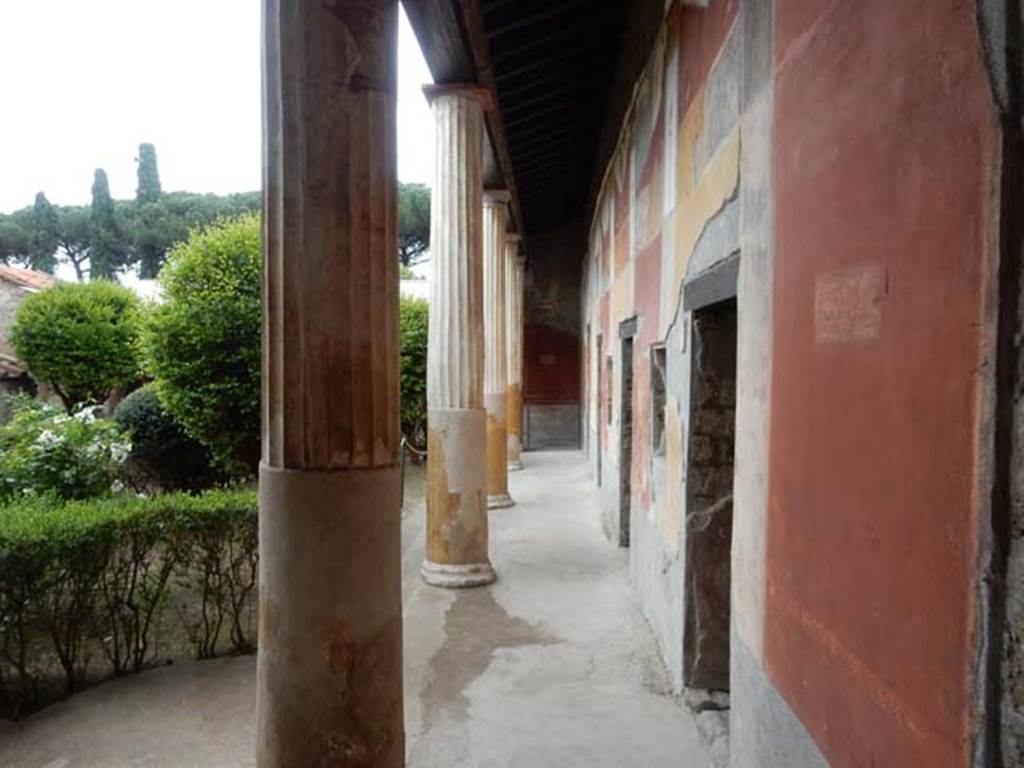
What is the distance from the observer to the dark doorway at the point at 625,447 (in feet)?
23.7

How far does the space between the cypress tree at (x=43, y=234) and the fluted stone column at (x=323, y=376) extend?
1493 inches

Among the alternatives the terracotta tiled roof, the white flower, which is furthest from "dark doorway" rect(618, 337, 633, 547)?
the terracotta tiled roof

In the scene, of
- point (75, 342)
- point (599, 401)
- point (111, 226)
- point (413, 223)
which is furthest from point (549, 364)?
point (111, 226)

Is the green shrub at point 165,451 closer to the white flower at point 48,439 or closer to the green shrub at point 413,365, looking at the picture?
the green shrub at point 413,365

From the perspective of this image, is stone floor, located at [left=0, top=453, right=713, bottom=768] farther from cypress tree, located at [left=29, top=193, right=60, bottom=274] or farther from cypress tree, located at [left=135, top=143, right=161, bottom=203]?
cypress tree, located at [left=29, top=193, right=60, bottom=274]

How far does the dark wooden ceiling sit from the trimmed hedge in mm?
4309

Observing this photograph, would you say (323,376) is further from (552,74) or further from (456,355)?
(552,74)

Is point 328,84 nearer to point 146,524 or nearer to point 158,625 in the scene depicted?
point 146,524

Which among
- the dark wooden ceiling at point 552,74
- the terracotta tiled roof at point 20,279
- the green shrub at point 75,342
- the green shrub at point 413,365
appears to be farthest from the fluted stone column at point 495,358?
the terracotta tiled roof at point 20,279

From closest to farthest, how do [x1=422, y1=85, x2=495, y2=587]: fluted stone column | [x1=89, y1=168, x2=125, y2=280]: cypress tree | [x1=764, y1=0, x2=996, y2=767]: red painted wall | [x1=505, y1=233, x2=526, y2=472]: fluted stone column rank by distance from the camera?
[x1=764, y1=0, x2=996, y2=767]: red painted wall → [x1=422, y1=85, x2=495, y2=587]: fluted stone column → [x1=505, y1=233, x2=526, y2=472]: fluted stone column → [x1=89, y1=168, x2=125, y2=280]: cypress tree

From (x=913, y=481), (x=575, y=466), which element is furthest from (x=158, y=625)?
(x=575, y=466)

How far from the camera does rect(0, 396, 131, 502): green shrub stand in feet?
21.9

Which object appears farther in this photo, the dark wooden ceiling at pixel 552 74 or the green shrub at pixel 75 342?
the green shrub at pixel 75 342

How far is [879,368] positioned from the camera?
5.28 ft
